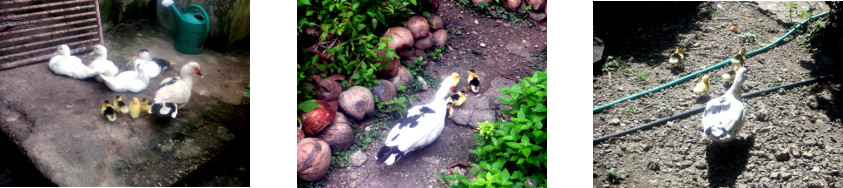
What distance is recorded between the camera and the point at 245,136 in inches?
66.9

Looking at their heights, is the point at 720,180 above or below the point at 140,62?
below

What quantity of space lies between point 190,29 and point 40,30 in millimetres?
468

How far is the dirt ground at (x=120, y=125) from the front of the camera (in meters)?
1.60

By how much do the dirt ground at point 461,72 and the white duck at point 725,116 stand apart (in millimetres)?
667

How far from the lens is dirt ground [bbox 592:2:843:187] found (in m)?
2.04

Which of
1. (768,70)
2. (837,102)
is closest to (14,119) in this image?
(768,70)

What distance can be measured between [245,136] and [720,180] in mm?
1552

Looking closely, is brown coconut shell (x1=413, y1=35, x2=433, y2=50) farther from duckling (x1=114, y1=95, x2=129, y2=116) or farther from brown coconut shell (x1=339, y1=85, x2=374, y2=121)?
duckling (x1=114, y1=95, x2=129, y2=116)

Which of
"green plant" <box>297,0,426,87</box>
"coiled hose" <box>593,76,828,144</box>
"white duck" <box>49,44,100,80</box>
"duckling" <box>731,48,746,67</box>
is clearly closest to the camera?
"white duck" <box>49,44,100,80</box>

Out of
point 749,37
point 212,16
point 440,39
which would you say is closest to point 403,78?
point 440,39

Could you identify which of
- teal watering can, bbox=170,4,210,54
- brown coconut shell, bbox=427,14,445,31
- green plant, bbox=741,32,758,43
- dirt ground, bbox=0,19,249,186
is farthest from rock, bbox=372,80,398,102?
green plant, bbox=741,32,758,43

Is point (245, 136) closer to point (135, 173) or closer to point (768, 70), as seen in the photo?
point (135, 173)

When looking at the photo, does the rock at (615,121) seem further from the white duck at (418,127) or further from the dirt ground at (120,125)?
the dirt ground at (120,125)

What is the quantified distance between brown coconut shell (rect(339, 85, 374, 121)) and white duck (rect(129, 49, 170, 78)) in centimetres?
53
